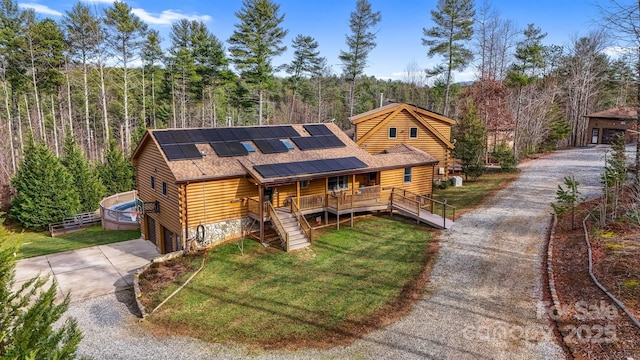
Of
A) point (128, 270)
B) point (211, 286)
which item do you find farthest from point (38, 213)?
point (211, 286)

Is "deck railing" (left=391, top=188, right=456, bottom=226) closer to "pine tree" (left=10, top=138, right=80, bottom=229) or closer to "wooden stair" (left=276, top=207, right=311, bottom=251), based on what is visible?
"wooden stair" (left=276, top=207, right=311, bottom=251)

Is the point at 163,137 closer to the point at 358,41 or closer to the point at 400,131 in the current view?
the point at 400,131

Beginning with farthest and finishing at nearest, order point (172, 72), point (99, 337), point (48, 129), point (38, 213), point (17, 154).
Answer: point (48, 129) → point (172, 72) → point (17, 154) → point (38, 213) → point (99, 337)

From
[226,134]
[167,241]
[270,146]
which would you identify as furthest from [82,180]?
[270,146]

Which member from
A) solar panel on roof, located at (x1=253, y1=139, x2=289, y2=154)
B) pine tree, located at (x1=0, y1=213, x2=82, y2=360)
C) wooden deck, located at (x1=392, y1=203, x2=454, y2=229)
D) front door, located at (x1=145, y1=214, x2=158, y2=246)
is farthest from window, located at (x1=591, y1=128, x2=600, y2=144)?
pine tree, located at (x1=0, y1=213, x2=82, y2=360)

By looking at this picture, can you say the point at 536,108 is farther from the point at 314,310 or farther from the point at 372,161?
the point at 314,310

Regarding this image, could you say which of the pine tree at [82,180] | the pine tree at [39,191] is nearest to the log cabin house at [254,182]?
the pine tree at [39,191]
